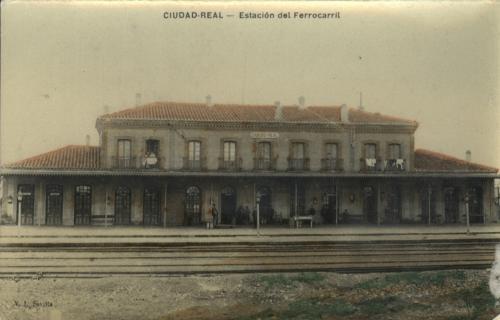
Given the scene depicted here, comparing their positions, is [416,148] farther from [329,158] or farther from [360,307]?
[360,307]

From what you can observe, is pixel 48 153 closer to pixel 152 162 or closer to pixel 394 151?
pixel 152 162

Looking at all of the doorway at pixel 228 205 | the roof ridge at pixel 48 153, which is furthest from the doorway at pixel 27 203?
the doorway at pixel 228 205

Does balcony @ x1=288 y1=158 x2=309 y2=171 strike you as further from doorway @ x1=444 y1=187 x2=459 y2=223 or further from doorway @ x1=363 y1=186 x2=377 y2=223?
doorway @ x1=444 y1=187 x2=459 y2=223

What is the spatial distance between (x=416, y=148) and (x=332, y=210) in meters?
3.15

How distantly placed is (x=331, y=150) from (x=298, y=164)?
138cm

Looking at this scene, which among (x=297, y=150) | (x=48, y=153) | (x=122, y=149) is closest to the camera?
(x=48, y=153)

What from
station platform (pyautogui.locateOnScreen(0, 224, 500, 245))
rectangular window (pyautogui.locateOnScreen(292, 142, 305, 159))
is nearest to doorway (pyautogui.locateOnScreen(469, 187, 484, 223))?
station platform (pyautogui.locateOnScreen(0, 224, 500, 245))

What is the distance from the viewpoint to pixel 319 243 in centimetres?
1080

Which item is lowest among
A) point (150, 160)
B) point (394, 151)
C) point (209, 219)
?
point (209, 219)

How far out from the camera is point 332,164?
12844mm

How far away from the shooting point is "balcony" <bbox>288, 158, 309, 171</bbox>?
13.8 metres

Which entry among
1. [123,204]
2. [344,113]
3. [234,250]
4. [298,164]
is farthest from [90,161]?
[344,113]

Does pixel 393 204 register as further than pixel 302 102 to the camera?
Yes

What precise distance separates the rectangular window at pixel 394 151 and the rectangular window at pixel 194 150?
5360 millimetres
